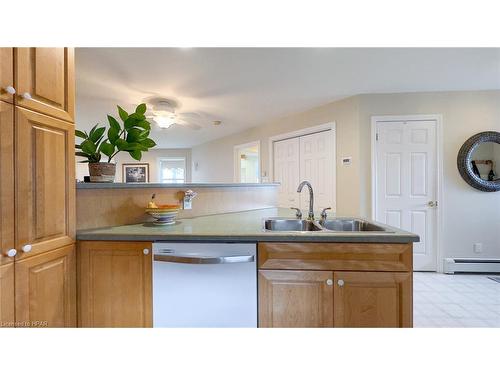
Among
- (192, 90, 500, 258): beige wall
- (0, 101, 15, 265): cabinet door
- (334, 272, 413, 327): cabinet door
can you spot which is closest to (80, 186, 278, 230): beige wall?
(0, 101, 15, 265): cabinet door

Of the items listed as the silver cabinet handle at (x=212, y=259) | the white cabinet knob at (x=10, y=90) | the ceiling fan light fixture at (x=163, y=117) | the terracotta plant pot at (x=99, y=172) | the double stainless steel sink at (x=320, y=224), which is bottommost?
the silver cabinet handle at (x=212, y=259)

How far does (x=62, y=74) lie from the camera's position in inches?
46.4

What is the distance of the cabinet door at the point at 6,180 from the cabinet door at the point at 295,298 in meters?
1.16

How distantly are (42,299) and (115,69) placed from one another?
209cm

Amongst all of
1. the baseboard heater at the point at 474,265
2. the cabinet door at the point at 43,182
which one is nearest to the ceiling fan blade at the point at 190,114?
the cabinet door at the point at 43,182

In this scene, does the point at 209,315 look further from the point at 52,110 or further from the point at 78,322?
the point at 52,110

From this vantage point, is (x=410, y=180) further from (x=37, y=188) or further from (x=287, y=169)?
(x=37, y=188)

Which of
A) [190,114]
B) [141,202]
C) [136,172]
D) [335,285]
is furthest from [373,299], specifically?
[136,172]

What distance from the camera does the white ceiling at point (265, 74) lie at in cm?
200

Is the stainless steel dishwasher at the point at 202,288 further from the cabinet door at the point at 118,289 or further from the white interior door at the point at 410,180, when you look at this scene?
the white interior door at the point at 410,180

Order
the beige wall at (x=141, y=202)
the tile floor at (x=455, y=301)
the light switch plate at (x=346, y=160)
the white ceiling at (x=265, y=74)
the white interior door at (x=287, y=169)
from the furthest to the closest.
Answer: the white interior door at (x=287, y=169)
the light switch plate at (x=346, y=160)
the white ceiling at (x=265, y=74)
the tile floor at (x=455, y=301)
the beige wall at (x=141, y=202)

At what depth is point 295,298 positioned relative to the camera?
1.21 metres

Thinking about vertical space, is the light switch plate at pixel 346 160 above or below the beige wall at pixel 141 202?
above
